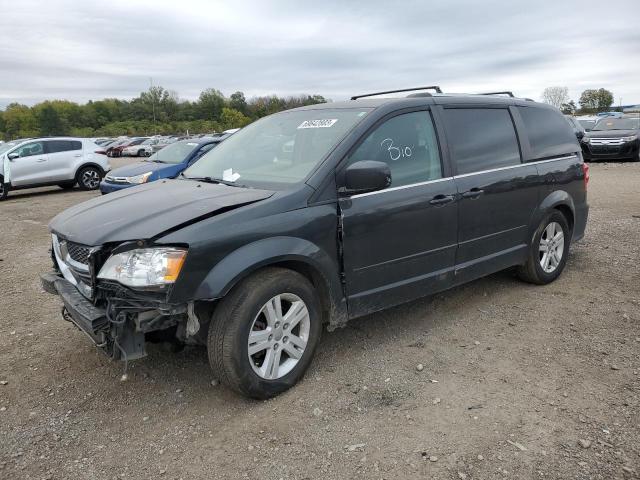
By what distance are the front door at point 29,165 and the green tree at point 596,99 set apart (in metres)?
97.6

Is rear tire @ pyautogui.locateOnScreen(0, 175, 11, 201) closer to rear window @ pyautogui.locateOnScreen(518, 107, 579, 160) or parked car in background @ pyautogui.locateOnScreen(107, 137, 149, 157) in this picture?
rear window @ pyautogui.locateOnScreen(518, 107, 579, 160)

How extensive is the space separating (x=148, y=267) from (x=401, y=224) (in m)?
1.75

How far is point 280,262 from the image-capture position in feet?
10.4

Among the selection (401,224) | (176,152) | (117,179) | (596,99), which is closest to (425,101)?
(401,224)

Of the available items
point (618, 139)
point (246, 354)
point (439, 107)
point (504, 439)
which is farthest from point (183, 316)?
point (618, 139)

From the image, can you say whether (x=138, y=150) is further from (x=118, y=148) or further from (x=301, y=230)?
(x=301, y=230)

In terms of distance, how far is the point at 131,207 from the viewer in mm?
3334

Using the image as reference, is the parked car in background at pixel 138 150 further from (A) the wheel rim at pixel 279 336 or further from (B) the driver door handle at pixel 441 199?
(A) the wheel rim at pixel 279 336

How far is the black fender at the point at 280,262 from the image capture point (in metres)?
2.86

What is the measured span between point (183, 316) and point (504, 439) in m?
1.87

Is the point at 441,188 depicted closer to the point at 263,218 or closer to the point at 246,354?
the point at 263,218

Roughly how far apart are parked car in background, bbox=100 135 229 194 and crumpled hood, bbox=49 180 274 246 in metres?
6.28

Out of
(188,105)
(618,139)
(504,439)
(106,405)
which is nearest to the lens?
(504,439)

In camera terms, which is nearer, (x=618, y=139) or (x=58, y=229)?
(x=58, y=229)
